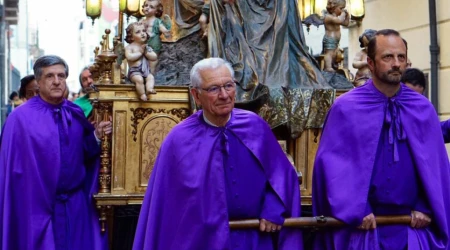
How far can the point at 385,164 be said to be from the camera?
577cm

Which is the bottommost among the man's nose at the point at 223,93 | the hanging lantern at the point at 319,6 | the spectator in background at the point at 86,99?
the man's nose at the point at 223,93

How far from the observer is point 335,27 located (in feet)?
31.6

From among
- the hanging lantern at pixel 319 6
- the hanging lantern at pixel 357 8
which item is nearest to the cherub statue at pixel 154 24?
the hanging lantern at pixel 319 6

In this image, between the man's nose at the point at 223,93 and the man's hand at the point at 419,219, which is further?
the man's hand at the point at 419,219

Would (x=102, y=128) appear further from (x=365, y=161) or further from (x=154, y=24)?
(x=365, y=161)

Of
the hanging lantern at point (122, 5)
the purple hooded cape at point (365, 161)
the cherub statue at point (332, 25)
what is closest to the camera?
the purple hooded cape at point (365, 161)

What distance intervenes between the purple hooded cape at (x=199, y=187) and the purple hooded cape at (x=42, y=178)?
194cm

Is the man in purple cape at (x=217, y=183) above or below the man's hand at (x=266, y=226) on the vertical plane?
above

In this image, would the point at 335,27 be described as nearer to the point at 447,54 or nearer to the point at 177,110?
the point at 177,110

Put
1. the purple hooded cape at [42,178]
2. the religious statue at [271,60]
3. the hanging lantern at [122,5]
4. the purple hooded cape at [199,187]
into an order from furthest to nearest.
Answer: the hanging lantern at [122,5]
the religious statue at [271,60]
the purple hooded cape at [42,178]
the purple hooded cape at [199,187]

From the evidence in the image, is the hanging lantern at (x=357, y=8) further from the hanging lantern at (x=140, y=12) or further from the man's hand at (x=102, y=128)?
the man's hand at (x=102, y=128)

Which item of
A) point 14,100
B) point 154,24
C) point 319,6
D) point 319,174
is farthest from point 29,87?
point 14,100

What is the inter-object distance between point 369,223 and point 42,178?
299 cm

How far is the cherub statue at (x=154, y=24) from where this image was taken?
8969mm
